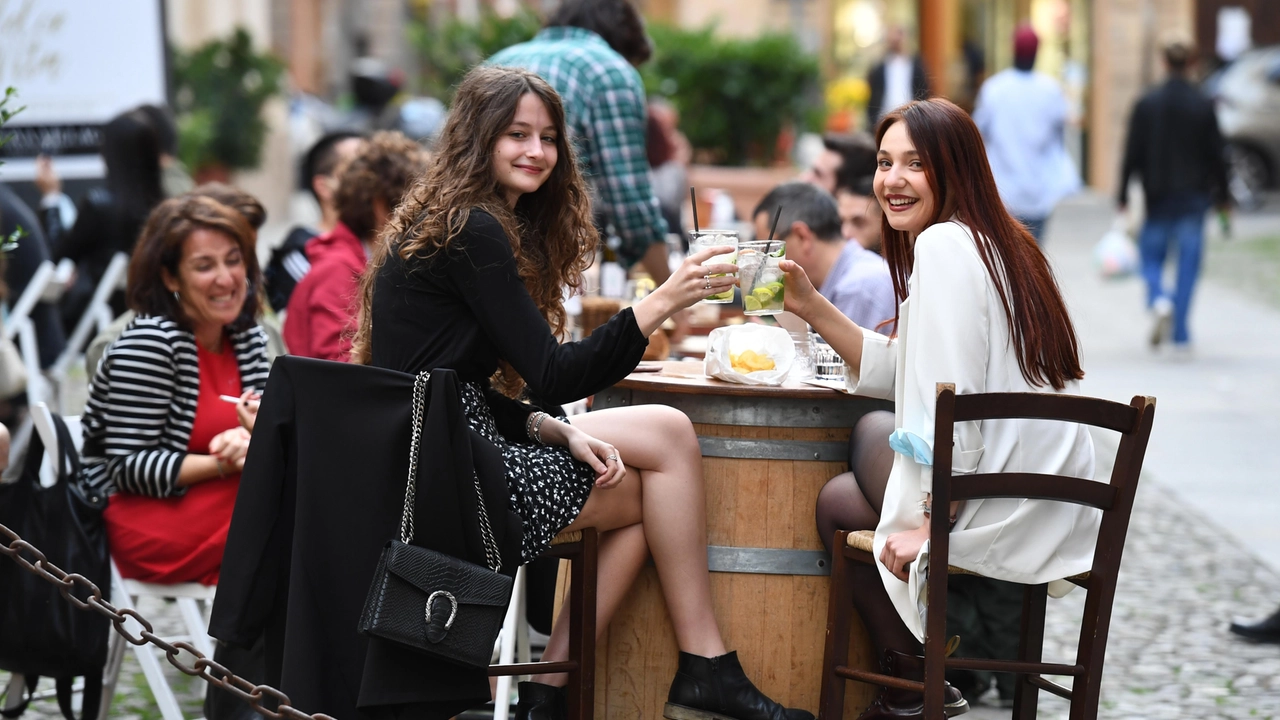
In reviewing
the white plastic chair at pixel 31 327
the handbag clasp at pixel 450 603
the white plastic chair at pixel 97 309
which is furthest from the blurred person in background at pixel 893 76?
the handbag clasp at pixel 450 603

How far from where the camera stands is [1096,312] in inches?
495

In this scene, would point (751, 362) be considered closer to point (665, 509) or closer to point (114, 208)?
point (665, 509)

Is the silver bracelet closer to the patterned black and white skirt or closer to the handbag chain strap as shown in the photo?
the patterned black and white skirt

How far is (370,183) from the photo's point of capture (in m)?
4.90

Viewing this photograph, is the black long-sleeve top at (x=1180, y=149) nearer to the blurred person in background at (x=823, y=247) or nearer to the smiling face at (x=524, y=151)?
the blurred person in background at (x=823, y=247)

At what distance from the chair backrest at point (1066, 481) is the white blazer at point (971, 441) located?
7 cm

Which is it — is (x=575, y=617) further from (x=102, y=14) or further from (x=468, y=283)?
(x=102, y=14)

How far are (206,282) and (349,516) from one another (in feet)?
3.94

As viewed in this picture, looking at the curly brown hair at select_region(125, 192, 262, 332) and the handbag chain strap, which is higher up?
the curly brown hair at select_region(125, 192, 262, 332)

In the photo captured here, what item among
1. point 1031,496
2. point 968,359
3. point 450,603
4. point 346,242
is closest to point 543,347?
point 450,603

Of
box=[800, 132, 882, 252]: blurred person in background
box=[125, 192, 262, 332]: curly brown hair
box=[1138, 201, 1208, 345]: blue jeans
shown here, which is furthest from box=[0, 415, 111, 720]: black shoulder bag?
box=[1138, 201, 1208, 345]: blue jeans

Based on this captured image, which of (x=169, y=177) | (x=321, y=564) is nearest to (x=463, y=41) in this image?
(x=169, y=177)

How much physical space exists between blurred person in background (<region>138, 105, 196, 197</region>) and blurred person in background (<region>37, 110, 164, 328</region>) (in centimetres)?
9

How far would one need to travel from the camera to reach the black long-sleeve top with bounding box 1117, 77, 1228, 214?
1041 cm
